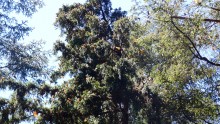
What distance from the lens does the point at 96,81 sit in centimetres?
1317

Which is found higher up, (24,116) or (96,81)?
(96,81)

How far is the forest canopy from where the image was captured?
10.5m

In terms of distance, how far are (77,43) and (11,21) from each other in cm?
356

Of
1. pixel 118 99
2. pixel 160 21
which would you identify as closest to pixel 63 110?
pixel 118 99

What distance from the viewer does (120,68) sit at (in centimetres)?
1264

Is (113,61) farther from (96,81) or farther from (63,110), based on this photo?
(63,110)

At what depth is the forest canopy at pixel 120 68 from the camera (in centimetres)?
1049

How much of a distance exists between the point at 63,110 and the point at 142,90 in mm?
3601

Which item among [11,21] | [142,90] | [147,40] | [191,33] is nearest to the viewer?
[191,33]

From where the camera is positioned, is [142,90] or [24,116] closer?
[24,116]

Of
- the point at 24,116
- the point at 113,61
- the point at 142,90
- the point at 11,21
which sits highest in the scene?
the point at 11,21

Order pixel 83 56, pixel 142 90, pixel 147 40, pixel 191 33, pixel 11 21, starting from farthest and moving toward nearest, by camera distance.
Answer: pixel 83 56 < pixel 142 90 < pixel 11 21 < pixel 147 40 < pixel 191 33

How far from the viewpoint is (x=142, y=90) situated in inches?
534

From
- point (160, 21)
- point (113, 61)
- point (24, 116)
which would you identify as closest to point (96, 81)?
point (113, 61)
